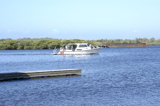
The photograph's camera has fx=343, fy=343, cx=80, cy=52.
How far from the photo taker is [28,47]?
188 metres

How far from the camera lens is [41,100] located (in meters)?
24.6

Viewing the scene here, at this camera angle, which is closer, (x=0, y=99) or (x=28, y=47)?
(x=0, y=99)

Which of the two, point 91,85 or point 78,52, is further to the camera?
point 78,52

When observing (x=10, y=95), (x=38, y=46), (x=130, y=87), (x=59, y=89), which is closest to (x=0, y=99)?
(x=10, y=95)

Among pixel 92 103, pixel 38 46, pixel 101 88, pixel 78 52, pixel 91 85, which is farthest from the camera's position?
pixel 38 46

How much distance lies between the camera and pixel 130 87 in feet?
99.2

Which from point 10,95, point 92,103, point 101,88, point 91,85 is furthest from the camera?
point 91,85

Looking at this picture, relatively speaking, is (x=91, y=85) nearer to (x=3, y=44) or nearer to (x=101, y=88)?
(x=101, y=88)

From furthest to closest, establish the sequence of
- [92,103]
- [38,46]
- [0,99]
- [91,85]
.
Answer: [38,46]
[91,85]
[0,99]
[92,103]

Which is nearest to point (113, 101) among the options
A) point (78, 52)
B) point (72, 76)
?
point (72, 76)

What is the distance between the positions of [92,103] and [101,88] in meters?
6.90

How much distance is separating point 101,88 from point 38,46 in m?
158

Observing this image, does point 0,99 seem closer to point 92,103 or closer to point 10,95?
point 10,95

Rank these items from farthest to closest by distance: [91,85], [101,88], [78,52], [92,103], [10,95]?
1. [78,52]
2. [91,85]
3. [101,88]
4. [10,95]
5. [92,103]
